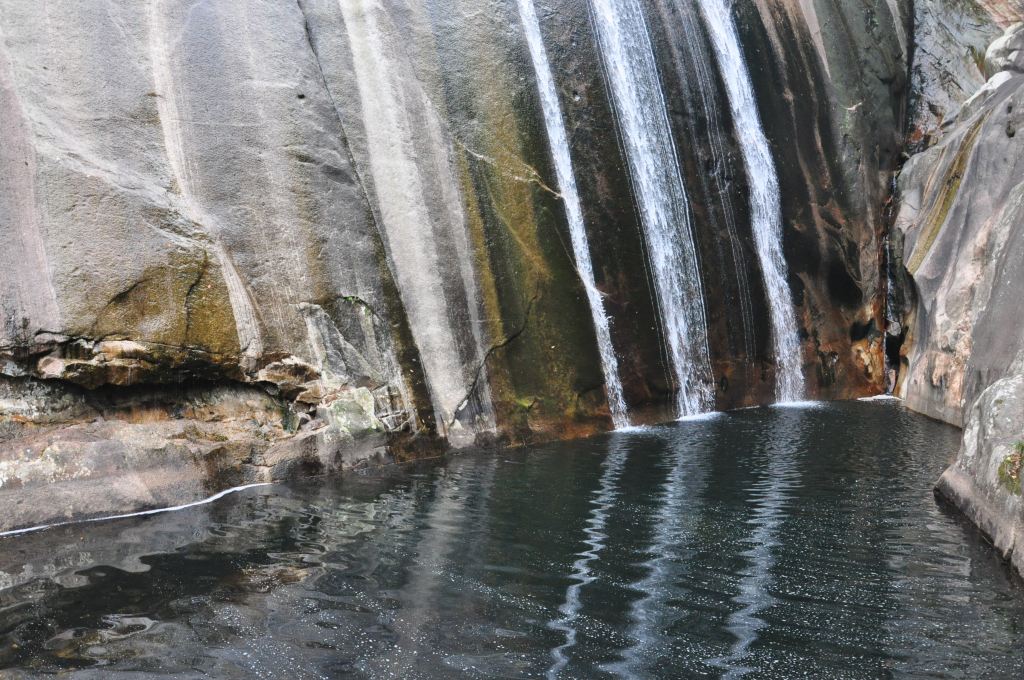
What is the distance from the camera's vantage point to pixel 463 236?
11.5 metres

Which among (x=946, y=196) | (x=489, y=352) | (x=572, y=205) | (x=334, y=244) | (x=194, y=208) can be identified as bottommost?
(x=489, y=352)

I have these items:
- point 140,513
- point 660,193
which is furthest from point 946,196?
point 140,513

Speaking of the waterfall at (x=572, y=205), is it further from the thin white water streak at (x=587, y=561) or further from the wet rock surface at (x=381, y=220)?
the thin white water streak at (x=587, y=561)

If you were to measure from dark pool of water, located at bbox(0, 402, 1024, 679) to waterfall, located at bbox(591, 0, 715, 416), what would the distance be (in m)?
4.50

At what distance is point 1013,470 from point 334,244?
7538 mm

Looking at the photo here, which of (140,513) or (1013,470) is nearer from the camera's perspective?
(1013,470)

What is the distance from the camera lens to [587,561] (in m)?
5.82

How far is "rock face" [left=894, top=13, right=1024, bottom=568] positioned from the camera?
631 cm

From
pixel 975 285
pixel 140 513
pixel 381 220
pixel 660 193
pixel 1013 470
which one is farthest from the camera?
pixel 660 193

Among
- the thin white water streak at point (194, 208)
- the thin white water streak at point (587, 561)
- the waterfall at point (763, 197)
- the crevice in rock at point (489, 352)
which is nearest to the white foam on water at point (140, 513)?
the thin white water streak at point (194, 208)

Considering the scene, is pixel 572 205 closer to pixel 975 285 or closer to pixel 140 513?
pixel 975 285

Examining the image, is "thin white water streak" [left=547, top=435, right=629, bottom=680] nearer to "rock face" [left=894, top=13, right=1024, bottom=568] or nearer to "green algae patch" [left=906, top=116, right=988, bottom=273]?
"rock face" [left=894, top=13, right=1024, bottom=568]

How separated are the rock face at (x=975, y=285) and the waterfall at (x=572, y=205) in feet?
14.5

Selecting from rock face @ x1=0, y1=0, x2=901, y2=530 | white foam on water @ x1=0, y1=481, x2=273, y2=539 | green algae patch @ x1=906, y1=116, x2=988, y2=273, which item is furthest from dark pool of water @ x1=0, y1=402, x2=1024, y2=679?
green algae patch @ x1=906, y1=116, x2=988, y2=273
